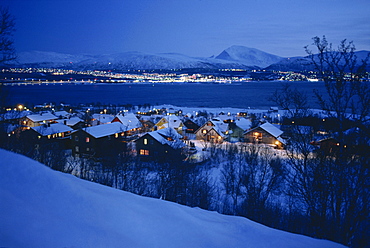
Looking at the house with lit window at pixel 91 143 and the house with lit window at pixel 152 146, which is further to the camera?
the house with lit window at pixel 91 143

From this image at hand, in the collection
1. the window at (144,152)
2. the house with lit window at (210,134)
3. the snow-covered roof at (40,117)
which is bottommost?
the window at (144,152)

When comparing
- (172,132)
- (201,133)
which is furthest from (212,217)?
(201,133)

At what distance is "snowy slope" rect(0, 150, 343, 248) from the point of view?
5.48ft

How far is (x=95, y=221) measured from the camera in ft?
6.33

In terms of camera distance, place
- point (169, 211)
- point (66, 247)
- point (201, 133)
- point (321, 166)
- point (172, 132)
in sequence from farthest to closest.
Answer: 1. point (201, 133)
2. point (172, 132)
3. point (321, 166)
4. point (169, 211)
5. point (66, 247)

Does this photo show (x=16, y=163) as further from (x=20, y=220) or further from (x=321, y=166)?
(x=321, y=166)

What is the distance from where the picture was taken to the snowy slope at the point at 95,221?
65.7 inches

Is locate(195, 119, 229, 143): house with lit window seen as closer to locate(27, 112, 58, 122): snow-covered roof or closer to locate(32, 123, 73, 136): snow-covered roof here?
locate(32, 123, 73, 136): snow-covered roof

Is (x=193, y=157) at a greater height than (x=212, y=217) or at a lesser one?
lesser

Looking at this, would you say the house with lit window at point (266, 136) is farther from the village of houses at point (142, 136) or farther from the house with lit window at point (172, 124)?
the house with lit window at point (172, 124)

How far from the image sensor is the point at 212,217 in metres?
2.70

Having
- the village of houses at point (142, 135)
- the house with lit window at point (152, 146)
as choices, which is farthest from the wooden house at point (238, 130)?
the house with lit window at point (152, 146)

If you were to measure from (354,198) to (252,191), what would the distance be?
549cm

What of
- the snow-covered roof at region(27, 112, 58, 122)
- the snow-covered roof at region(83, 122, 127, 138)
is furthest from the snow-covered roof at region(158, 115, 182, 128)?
the snow-covered roof at region(27, 112, 58, 122)
